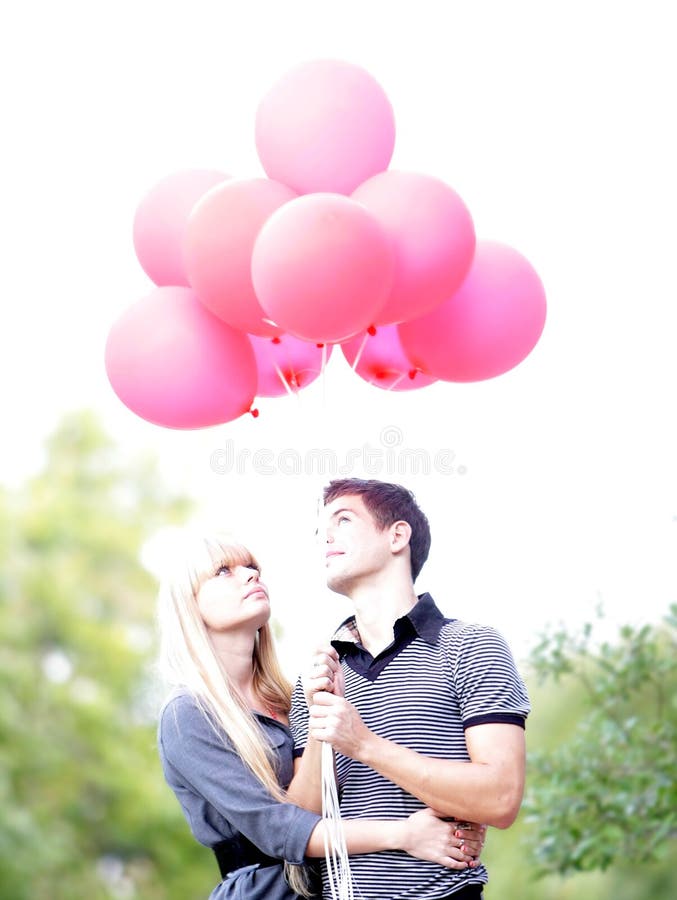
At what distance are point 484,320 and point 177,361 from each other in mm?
572

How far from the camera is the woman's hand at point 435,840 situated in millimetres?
2088

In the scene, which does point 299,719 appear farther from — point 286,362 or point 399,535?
point 286,362

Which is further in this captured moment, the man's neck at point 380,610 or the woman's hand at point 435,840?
the man's neck at point 380,610

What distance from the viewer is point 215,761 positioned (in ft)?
7.50

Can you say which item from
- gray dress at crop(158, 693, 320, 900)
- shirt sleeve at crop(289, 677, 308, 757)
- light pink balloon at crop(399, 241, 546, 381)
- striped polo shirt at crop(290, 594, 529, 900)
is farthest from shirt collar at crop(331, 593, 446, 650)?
light pink balloon at crop(399, 241, 546, 381)

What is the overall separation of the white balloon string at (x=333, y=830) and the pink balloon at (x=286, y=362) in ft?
2.52

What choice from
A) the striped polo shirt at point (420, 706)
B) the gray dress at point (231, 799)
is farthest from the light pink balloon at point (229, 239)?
the gray dress at point (231, 799)

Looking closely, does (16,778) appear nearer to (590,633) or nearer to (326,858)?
(590,633)

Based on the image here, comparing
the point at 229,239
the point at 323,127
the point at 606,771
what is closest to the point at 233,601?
the point at 229,239

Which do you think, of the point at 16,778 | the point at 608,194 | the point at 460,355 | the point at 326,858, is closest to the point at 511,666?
the point at 326,858

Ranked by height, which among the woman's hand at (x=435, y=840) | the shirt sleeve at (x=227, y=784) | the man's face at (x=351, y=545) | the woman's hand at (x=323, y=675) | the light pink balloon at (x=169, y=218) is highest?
the light pink balloon at (x=169, y=218)

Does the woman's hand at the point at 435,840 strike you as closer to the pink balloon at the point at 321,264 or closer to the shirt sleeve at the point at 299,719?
the shirt sleeve at the point at 299,719

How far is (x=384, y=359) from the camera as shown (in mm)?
2580

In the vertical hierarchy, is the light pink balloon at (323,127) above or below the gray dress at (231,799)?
above
